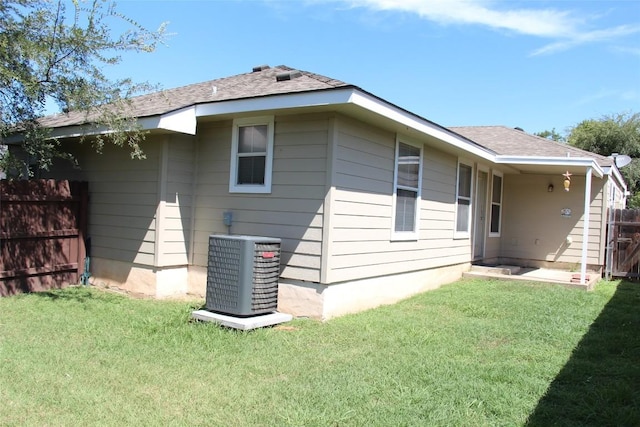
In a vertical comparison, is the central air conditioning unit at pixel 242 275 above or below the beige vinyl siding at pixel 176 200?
below

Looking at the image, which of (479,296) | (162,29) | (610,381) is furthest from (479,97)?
Result: (610,381)

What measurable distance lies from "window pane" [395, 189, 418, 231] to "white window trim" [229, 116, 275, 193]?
217 cm

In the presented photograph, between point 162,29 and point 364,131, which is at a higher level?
point 162,29

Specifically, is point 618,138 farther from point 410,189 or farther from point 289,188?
point 289,188

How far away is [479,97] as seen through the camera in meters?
22.4

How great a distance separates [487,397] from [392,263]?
395 cm

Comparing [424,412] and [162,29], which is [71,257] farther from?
[424,412]

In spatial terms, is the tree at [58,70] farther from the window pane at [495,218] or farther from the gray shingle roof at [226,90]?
the window pane at [495,218]

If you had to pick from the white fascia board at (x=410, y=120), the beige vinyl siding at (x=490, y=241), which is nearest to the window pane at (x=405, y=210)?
the white fascia board at (x=410, y=120)

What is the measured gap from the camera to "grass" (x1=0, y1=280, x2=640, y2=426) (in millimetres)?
3449

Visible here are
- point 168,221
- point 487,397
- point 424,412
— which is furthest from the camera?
point 168,221

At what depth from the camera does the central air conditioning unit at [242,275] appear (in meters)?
5.77

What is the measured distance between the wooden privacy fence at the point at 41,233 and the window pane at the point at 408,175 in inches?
199

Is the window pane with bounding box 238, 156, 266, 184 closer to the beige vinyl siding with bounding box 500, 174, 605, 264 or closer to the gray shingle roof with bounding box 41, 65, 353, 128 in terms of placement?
the gray shingle roof with bounding box 41, 65, 353, 128
